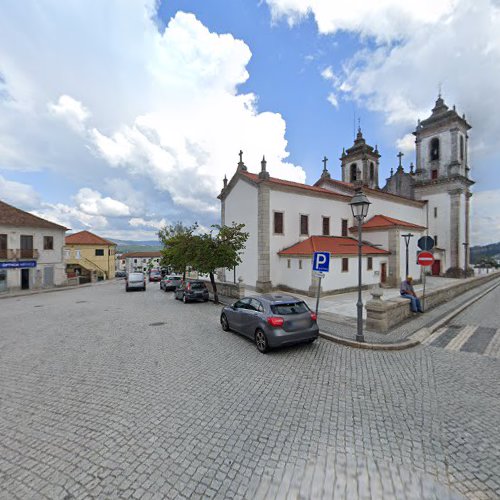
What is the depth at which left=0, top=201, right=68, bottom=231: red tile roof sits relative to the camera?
85.8 ft

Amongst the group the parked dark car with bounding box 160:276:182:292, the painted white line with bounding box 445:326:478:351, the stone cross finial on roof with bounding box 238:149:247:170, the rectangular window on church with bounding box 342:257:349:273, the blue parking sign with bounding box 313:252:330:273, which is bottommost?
the parked dark car with bounding box 160:276:182:292

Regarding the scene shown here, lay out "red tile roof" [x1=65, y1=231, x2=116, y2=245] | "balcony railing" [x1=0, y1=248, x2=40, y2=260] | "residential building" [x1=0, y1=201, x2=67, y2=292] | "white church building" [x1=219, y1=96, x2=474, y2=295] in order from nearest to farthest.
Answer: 1. "white church building" [x1=219, y1=96, x2=474, y2=295]
2. "balcony railing" [x1=0, y1=248, x2=40, y2=260]
3. "residential building" [x1=0, y1=201, x2=67, y2=292]
4. "red tile roof" [x1=65, y1=231, x2=116, y2=245]

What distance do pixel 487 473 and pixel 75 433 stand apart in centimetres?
574

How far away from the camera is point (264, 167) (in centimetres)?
2114

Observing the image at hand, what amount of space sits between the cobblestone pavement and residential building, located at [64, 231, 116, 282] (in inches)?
1616

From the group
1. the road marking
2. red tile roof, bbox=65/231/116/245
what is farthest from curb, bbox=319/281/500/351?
red tile roof, bbox=65/231/116/245

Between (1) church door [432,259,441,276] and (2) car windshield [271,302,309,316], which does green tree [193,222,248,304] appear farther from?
(1) church door [432,259,441,276]

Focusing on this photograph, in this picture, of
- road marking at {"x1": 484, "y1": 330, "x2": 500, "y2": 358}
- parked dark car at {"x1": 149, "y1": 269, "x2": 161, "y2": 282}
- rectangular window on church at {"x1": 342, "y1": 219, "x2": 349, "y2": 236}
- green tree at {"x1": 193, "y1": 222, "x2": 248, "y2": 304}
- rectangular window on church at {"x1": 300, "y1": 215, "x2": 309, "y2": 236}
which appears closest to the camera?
road marking at {"x1": 484, "y1": 330, "x2": 500, "y2": 358}

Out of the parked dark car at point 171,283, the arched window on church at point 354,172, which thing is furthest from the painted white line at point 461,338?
the arched window on church at point 354,172

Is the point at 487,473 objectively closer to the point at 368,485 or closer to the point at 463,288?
the point at 368,485

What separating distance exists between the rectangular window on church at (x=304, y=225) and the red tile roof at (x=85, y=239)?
128ft

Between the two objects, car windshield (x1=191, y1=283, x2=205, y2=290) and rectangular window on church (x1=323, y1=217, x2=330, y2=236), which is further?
rectangular window on church (x1=323, y1=217, x2=330, y2=236)

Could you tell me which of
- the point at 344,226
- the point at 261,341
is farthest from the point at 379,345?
the point at 344,226

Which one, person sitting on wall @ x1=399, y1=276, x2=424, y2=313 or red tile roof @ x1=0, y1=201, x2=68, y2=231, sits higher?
red tile roof @ x1=0, y1=201, x2=68, y2=231
